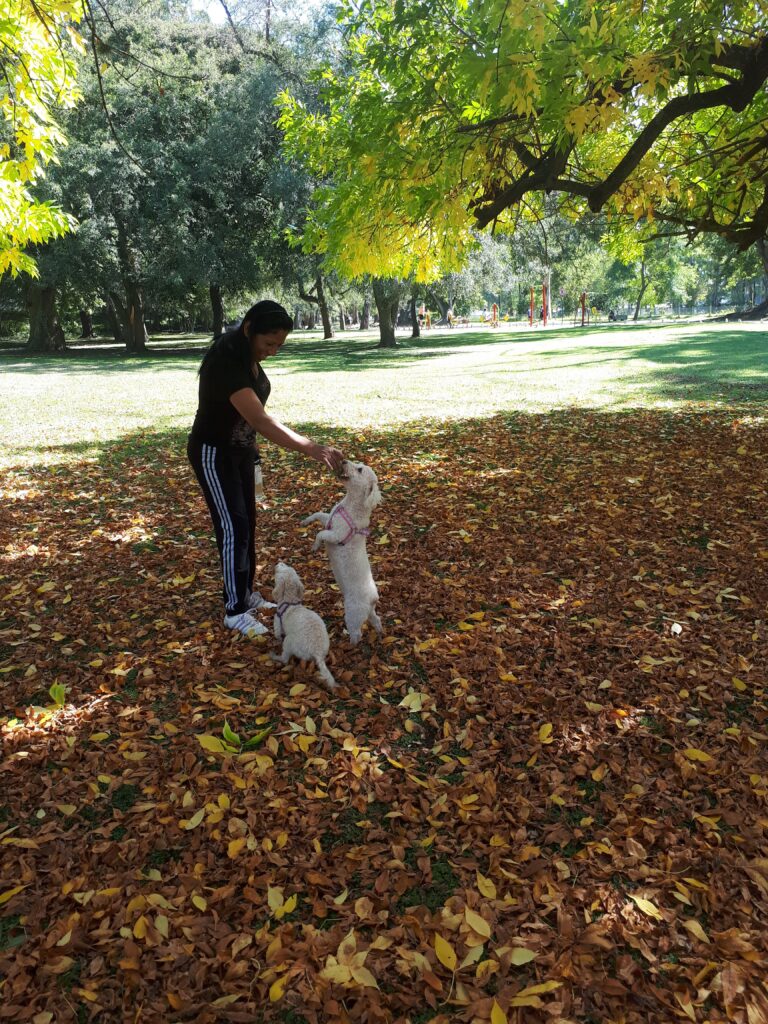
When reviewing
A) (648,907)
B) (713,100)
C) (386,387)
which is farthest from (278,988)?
(386,387)

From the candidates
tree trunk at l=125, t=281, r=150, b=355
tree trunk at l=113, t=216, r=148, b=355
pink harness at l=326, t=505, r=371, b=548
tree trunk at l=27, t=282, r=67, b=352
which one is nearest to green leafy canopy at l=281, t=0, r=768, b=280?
pink harness at l=326, t=505, r=371, b=548

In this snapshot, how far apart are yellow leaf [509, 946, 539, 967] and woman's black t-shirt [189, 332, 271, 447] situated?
286 centimetres

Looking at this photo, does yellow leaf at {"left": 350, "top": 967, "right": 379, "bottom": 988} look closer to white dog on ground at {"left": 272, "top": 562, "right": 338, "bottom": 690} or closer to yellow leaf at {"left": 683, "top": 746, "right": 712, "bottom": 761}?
white dog on ground at {"left": 272, "top": 562, "right": 338, "bottom": 690}

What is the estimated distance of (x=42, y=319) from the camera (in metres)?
33.5

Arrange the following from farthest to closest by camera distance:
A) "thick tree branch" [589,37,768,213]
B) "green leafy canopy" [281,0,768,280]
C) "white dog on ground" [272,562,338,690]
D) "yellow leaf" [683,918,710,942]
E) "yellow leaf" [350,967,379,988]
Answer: "thick tree branch" [589,37,768,213] < "green leafy canopy" [281,0,768,280] < "white dog on ground" [272,562,338,690] < "yellow leaf" [683,918,710,942] < "yellow leaf" [350,967,379,988]

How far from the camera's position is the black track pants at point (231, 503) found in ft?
12.8

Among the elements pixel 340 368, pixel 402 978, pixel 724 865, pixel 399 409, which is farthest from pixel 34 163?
pixel 340 368

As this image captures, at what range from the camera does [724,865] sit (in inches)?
97.4

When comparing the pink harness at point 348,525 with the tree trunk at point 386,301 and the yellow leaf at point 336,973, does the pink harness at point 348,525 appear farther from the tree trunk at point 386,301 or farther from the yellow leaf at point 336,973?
the tree trunk at point 386,301

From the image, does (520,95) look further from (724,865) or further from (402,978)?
(402,978)

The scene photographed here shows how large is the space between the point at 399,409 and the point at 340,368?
10417 mm

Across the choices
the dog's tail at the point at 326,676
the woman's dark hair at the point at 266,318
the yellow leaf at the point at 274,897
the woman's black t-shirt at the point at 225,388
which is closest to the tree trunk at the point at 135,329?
the woman's black t-shirt at the point at 225,388

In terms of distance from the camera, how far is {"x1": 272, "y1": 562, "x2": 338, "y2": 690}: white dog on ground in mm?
3689

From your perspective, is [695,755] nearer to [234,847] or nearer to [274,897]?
[274,897]
